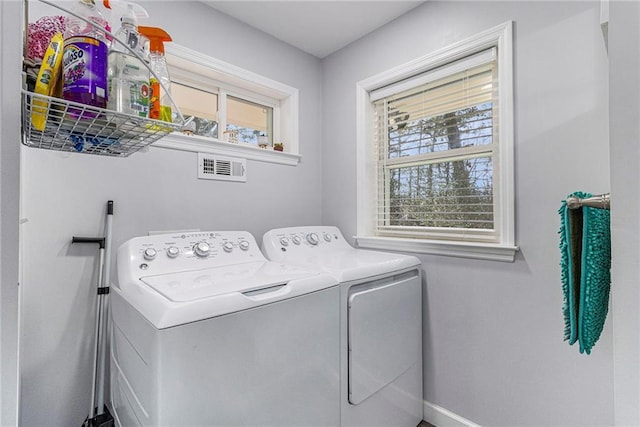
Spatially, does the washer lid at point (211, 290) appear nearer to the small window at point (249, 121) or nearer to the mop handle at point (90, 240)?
the mop handle at point (90, 240)

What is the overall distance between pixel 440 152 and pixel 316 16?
116cm

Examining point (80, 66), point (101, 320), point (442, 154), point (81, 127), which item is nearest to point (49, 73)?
point (80, 66)

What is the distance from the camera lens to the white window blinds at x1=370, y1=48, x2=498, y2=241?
168cm

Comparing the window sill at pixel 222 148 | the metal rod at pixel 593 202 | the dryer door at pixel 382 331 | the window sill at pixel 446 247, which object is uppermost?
the window sill at pixel 222 148

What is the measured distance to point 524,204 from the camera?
1.48 m

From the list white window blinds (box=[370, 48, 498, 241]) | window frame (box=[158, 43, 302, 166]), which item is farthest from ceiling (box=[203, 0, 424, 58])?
white window blinds (box=[370, 48, 498, 241])

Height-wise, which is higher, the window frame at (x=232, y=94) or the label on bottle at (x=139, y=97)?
the window frame at (x=232, y=94)

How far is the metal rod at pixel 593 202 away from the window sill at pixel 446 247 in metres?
0.91

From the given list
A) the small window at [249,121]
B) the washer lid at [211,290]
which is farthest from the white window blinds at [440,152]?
the washer lid at [211,290]

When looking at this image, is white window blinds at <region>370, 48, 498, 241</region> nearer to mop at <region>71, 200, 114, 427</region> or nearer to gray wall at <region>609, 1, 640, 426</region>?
gray wall at <region>609, 1, 640, 426</region>

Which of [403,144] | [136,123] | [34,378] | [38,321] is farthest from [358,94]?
[34,378]

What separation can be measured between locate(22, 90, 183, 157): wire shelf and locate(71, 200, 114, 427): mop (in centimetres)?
63

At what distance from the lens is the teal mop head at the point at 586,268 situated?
2.11 ft

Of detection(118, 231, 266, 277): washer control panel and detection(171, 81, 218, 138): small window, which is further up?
detection(171, 81, 218, 138): small window
